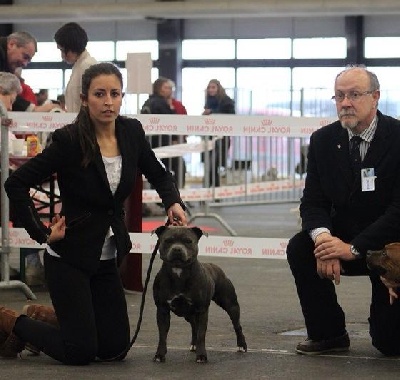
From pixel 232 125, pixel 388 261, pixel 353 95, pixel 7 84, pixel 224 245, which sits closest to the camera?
pixel 388 261

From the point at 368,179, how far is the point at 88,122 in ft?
3.84

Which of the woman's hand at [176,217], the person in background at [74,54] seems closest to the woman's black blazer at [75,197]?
the woman's hand at [176,217]

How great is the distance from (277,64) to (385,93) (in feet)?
25.3

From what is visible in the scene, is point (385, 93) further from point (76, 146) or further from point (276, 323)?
point (76, 146)

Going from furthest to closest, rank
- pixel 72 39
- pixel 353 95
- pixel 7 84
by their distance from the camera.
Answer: pixel 72 39, pixel 7 84, pixel 353 95

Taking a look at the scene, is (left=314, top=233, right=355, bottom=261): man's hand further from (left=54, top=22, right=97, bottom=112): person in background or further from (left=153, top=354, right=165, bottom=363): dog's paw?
(left=54, top=22, right=97, bottom=112): person in background

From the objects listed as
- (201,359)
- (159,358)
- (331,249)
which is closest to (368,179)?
(331,249)

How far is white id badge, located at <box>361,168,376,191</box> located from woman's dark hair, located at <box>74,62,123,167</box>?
107 cm

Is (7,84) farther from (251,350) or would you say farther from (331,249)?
(331,249)

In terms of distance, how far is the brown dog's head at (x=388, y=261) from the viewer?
4.46 m

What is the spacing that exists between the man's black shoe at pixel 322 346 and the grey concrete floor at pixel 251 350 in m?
0.05

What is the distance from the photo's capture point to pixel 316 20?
24.4m

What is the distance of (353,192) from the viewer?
478cm

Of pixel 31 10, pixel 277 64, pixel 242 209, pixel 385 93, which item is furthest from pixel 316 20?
pixel 242 209
